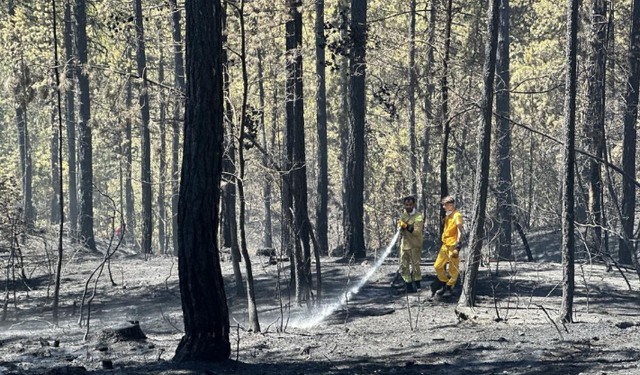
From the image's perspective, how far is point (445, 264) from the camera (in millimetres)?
14430

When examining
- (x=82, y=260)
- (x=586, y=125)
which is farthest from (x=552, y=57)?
(x=82, y=260)

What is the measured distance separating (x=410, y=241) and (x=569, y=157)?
13.5 ft

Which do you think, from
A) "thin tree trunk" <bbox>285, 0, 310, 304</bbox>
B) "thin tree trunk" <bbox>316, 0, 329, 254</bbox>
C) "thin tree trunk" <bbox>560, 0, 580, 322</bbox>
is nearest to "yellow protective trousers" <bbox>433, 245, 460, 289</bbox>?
"thin tree trunk" <bbox>285, 0, 310, 304</bbox>

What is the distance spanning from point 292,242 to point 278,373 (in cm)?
581

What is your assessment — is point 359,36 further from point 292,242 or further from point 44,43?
point 44,43

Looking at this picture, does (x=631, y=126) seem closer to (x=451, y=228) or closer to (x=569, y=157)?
(x=451, y=228)

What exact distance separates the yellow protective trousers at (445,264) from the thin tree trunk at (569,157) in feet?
8.81

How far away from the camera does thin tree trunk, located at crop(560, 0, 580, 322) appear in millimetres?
11359

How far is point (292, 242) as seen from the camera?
47.7 feet

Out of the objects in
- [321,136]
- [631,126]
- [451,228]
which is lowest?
[451,228]

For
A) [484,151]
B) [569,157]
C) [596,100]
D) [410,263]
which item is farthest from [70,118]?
[569,157]

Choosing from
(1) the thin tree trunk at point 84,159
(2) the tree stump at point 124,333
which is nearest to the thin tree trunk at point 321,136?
(1) the thin tree trunk at point 84,159

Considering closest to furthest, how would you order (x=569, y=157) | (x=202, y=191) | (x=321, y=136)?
(x=202, y=191)
(x=569, y=157)
(x=321, y=136)

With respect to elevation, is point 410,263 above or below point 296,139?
below
